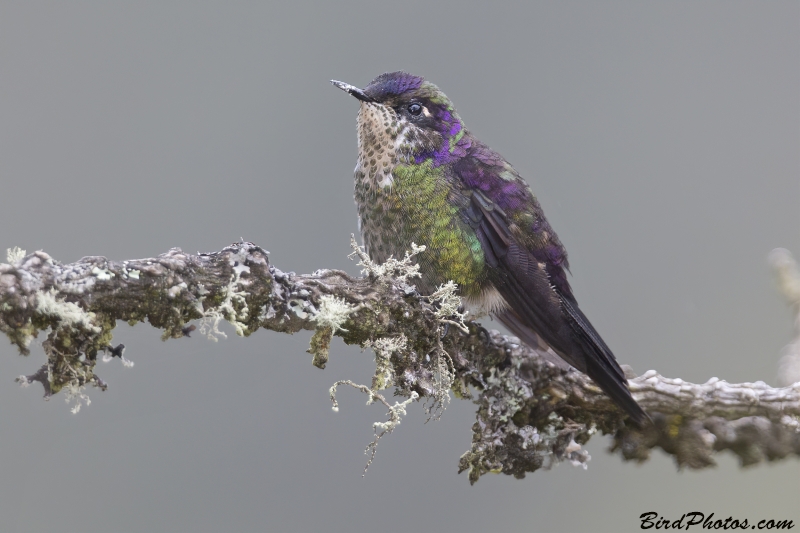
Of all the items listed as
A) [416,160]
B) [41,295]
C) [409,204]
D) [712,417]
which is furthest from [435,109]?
[41,295]

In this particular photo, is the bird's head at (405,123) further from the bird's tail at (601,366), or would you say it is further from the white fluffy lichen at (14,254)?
the white fluffy lichen at (14,254)

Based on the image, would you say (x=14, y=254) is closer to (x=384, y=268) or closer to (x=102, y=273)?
(x=102, y=273)

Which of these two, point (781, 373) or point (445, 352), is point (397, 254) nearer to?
point (445, 352)

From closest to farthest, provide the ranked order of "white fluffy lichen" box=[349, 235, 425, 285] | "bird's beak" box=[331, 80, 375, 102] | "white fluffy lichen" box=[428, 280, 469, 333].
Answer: "white fluffy lichen" box=[349, 235, 425, 285], "white fluffy lichen" box=[428, 280, 469, 333], "bird's beak" box=[331, 80, 375, 102]

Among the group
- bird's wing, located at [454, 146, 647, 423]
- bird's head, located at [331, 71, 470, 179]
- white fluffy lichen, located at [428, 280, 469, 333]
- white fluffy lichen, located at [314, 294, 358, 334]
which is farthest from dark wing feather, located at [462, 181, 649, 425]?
white fluffy lichen, located at [314, 294, 358, 334]

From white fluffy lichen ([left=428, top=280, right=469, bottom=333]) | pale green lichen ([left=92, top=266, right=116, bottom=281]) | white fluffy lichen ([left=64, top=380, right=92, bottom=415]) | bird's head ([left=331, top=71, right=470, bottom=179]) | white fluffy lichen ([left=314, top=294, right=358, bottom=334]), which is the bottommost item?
white fluffy lichen ([left=64, top=380, right=92, bottom=415])

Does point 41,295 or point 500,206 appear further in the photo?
point 500,206

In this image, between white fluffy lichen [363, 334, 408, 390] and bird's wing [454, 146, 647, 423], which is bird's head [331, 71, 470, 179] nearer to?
bird's wing [454, 146, 647, 423]
